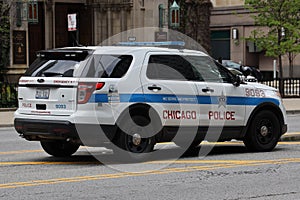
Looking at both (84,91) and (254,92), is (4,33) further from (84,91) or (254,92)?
(84,91)

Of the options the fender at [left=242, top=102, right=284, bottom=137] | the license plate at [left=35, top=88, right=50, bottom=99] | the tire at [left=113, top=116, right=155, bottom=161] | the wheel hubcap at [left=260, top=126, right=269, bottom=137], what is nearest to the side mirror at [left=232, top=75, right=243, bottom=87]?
the fender at [left=242, top=102, right=284, bottom=137]

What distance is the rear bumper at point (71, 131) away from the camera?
12.2m

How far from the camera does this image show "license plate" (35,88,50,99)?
41.3 ft

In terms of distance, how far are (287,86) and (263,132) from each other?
21.7 meters

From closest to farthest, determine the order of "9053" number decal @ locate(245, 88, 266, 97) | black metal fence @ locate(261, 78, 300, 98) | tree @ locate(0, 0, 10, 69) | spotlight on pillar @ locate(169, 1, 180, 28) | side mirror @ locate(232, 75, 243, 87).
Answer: side mirror @ locate(232, 75, 243, 87), "9053" number decal @ locate(245, 88, 266, 97), tree @ locate(0, 0, 10, 69), black metal fence @ locate(261, 78, 300, 98), spotlight on pillar @ locate(169, 1, 180, 28)

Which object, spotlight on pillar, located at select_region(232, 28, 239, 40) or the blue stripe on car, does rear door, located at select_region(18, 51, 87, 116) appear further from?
spotlight on pillar, located at select_region(232, 28, 239, 40)

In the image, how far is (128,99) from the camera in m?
12.5

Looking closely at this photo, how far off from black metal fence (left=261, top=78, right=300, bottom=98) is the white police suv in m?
21.1

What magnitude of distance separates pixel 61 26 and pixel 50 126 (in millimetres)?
30981

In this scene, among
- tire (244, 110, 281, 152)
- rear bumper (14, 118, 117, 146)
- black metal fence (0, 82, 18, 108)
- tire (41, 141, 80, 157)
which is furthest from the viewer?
black metal fence (0, 82, 18, 108)

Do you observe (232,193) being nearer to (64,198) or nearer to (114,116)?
(64,198)

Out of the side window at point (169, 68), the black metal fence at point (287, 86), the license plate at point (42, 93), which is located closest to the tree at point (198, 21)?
the black metal fence at point (287, 86)

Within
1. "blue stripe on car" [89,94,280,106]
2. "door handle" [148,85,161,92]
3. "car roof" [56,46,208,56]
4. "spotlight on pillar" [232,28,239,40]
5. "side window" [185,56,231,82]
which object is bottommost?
"blue stripe on car" [89,94,280,106]

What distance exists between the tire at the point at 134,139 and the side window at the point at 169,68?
82cm
